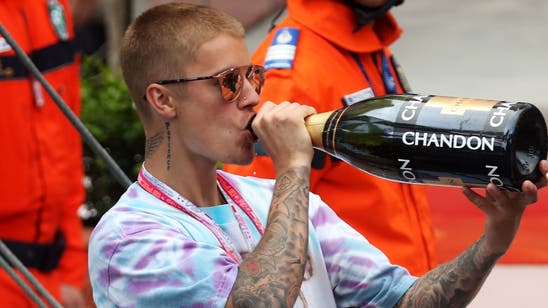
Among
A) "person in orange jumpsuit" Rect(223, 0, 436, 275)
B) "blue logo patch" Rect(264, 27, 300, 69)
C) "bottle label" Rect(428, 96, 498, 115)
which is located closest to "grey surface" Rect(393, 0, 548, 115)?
"person in orange jumpsuit" Rect(223, 0, 436, 275)

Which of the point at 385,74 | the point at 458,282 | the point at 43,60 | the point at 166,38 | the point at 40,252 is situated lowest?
the point at 40,252

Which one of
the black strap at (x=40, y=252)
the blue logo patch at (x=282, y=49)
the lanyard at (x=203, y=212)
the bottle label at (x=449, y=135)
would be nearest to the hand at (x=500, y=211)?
the bottle label at (x=449, y=135)

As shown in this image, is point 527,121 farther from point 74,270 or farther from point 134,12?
point 134,12

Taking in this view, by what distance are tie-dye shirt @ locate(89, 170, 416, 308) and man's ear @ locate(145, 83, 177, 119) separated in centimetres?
20

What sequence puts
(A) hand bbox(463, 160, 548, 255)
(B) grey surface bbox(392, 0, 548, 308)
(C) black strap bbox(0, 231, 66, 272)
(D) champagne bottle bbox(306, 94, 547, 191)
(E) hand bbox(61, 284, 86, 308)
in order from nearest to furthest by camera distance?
(D) champagne bottle bbox(306, 94, 547, 191) → (A) hand bbox(463, 160, 548, 255) → (C) black strap bbox(0, 231, 66, 272) → (E) hand bbox(61, 284, 86, 308) → (B) grey surface bbox(392, 0, 548, 308)

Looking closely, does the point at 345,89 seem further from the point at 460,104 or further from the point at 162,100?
the point at 460,104

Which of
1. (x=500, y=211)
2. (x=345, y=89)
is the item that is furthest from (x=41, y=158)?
(x=500, y=211)

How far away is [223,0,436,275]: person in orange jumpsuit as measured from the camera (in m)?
4.22

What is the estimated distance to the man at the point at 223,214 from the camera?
2811mm

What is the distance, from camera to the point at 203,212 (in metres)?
2.98

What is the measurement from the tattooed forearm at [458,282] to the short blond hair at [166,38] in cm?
72

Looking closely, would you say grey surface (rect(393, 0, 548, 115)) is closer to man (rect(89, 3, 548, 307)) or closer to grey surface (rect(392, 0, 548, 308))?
grey surface (rect(392, 0, 548, 308))

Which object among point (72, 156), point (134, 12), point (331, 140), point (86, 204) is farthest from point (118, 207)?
point (134, 12)

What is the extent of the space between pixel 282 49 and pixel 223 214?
1.42m
